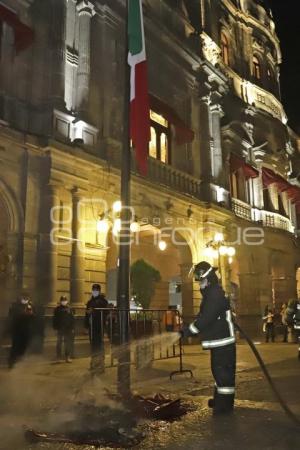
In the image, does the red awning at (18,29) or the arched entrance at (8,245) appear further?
the red awning at (18,29)

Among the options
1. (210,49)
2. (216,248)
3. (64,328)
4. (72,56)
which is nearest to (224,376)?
(64,328)

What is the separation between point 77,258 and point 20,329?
353cm

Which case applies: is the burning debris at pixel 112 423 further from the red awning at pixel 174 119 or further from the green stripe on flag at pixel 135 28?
the red awning at pixel 174 119

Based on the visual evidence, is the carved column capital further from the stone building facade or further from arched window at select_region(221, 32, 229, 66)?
arched window at select_region(221, 32, 229, 66)

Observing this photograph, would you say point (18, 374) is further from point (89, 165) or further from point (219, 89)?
point (219, 89)

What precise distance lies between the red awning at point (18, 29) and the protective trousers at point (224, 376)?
1160 cm

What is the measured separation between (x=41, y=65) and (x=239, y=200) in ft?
39.6

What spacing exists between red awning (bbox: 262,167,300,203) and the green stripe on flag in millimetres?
15910

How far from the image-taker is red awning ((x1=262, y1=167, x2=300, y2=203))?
2372 centimetres

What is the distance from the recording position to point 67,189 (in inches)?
539

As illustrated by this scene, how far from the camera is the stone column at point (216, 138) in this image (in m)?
21.1

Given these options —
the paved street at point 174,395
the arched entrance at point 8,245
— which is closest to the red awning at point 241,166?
the arched entrance at point 8,245

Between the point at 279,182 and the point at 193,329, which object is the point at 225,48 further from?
the point at 193,329

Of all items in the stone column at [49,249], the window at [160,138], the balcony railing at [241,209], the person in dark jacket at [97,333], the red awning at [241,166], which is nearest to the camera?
the person in dark jacket at [97,333]
